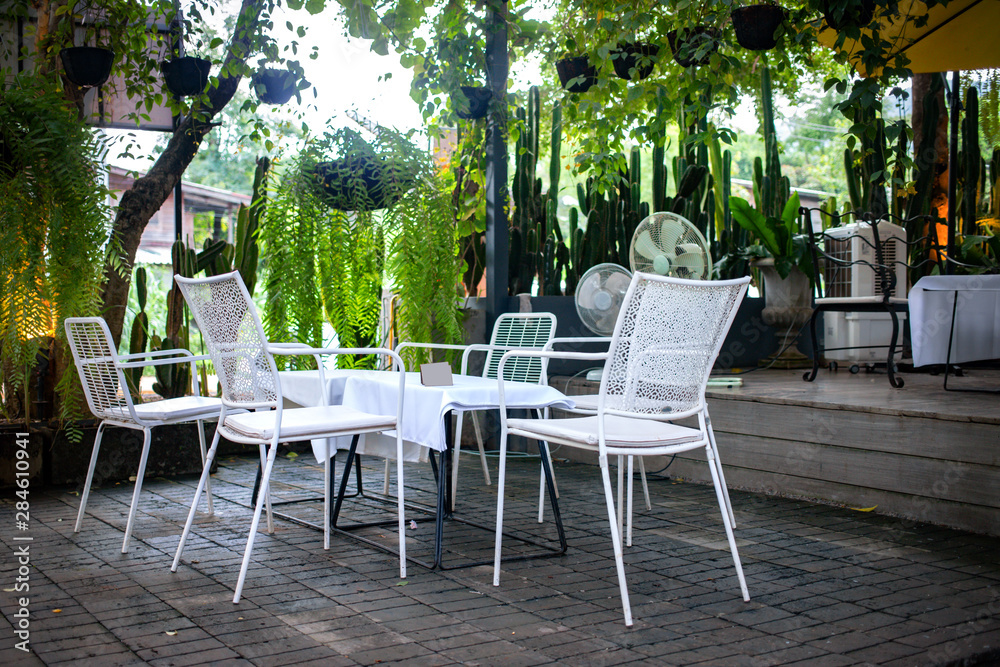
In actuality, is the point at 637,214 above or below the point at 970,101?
below

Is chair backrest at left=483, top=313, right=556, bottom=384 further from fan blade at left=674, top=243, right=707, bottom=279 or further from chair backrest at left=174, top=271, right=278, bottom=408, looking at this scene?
chair backrest at left=174, top=271, right=278, bottom=408

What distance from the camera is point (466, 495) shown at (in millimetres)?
4168

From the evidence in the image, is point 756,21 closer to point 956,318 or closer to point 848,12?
point 848,12

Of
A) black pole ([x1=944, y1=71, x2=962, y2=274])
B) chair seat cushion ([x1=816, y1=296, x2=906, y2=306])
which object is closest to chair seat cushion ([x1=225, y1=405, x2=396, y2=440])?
chair seat cushion ([x1=816, y1=296, x2=906, y2=306])

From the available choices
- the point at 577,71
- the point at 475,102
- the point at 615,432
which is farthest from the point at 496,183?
Answer: the point at 615,432

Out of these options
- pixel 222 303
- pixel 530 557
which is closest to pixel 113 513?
pixel 222 303

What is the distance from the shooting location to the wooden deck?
3.31 metres

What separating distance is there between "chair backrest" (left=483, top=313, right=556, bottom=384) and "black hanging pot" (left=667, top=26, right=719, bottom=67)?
1.46 m

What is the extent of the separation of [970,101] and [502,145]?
456cm

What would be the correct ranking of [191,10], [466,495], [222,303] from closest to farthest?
[222,303] → [466,495] → [191,10]

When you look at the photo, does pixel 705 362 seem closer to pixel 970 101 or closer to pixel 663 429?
pixel 663 429

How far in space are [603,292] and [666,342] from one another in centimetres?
241

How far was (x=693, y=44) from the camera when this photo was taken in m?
4.49

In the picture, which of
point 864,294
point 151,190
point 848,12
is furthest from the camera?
point 864,294
